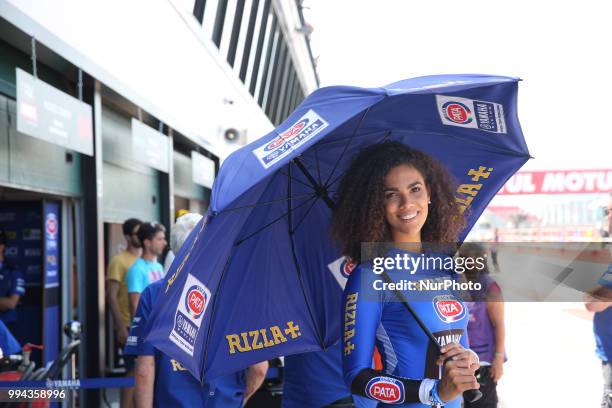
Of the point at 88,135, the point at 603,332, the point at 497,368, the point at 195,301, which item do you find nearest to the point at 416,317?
the point at 195,301

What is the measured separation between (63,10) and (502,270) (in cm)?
488

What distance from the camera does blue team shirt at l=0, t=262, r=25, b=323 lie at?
236 inches

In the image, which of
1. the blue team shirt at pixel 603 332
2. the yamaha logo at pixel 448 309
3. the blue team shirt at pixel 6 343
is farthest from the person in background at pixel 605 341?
the blue team shirt at pixel 6 343

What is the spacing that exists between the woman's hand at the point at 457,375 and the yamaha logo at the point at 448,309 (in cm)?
15

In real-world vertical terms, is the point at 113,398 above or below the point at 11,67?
below

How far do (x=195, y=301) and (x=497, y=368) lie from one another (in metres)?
2.65

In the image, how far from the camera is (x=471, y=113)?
252cm

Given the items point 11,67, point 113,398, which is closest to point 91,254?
point 113,398

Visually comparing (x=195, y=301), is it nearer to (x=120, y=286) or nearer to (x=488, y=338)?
(x=488, y=338)

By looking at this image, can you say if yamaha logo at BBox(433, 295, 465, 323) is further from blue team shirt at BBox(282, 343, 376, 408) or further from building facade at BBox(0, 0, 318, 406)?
building facade at BBox(0, 0, 318, 406)

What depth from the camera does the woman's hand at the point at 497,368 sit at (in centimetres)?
427

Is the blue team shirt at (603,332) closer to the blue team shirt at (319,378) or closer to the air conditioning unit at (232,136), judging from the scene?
the blue team shirt at (319,378)

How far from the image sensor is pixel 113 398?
746cm

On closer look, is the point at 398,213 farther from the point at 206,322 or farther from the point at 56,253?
the point at 56,253
